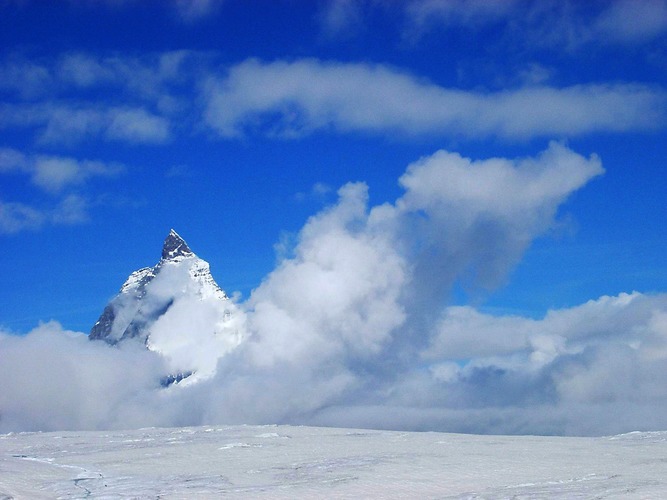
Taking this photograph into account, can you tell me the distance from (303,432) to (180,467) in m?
33.3

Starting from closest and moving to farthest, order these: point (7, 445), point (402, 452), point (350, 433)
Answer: point (402, 452) < point (7, 445) < point (350, 433)

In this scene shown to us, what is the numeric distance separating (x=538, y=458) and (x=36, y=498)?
34.3 metres

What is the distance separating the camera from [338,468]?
4919 centimetres

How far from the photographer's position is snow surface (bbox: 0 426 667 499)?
3969cm

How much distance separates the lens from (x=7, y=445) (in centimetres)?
7431

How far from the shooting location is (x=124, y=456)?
59531mm

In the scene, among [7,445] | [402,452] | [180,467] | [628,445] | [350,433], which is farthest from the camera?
[350,433]

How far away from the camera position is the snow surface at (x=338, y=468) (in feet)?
130

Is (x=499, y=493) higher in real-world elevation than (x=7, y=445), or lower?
lower

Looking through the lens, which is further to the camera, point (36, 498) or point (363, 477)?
point (363, 477)

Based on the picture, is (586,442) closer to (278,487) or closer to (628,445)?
(628,445)

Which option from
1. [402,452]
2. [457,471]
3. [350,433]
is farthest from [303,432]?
[457,471]

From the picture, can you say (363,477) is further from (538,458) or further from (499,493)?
(538,458)

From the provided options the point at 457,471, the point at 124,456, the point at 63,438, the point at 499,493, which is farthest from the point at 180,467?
the point at 63,438
